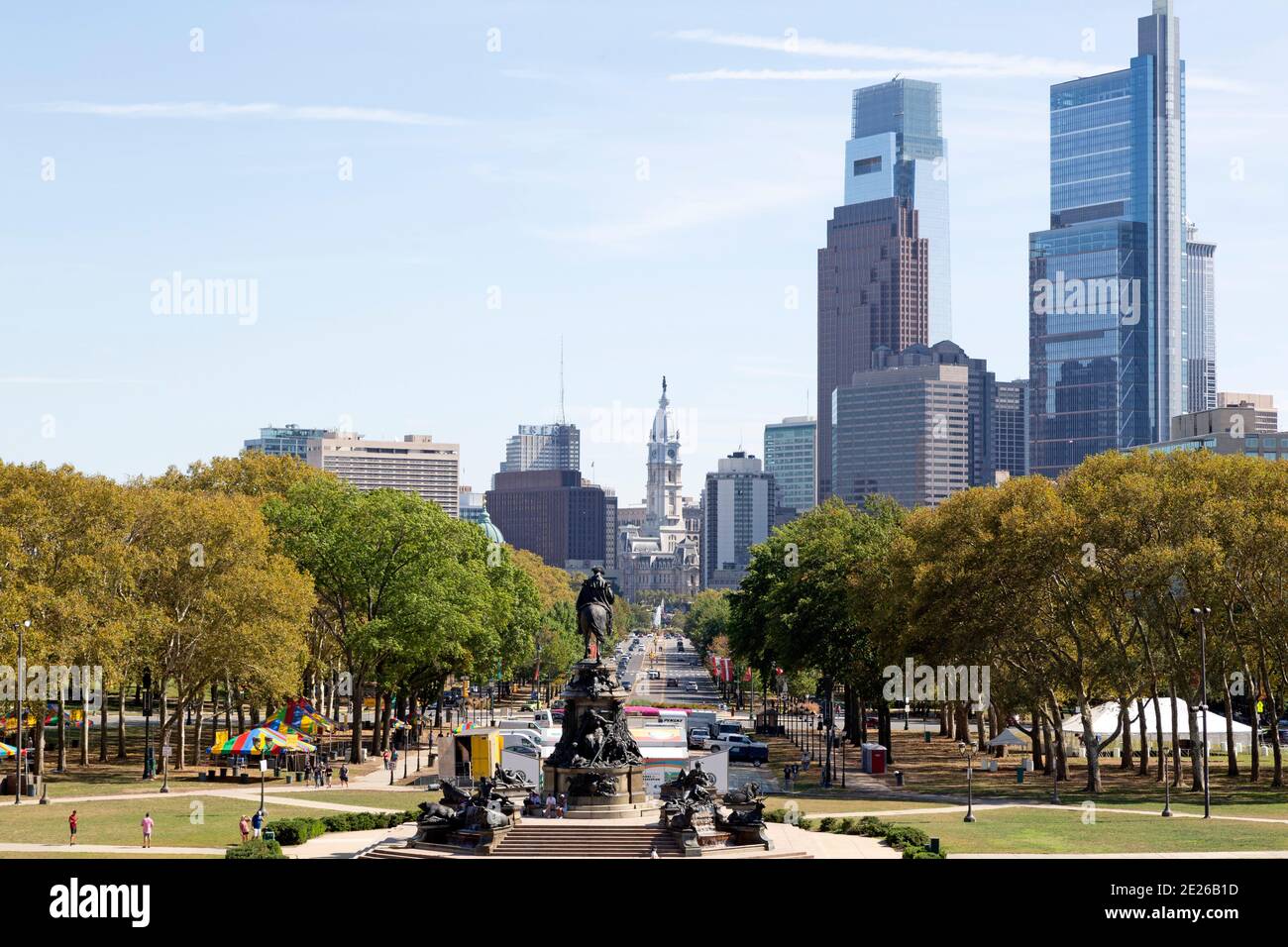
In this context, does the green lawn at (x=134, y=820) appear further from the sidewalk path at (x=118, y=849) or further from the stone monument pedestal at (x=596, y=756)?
the stone monument pedestal at (x=596, y=756)

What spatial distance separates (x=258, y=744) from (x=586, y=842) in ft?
99.4

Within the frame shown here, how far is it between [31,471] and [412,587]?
901 inches

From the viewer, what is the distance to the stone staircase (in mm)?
47875

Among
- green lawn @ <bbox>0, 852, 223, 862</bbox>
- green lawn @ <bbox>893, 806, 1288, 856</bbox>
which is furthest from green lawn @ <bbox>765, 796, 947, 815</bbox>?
green lawn @ <bbox>0, 852, 223, 862</bbox>

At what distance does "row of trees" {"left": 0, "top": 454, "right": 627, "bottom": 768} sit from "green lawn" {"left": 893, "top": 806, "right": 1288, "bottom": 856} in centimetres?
3324

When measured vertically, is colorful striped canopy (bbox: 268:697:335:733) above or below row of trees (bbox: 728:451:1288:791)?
below

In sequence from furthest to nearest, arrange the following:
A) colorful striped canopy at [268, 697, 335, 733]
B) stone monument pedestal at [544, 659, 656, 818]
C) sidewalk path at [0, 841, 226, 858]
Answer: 1. colorful striped canopy at [268, 697, 335, 733]
2. stone monument pedestal at [544, 659, 656, 818]
3. sidewalk path at [0, 841, 226, 858]

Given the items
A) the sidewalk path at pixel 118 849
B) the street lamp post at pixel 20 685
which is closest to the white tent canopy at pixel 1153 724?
the sidewalk path at pixel 118 849

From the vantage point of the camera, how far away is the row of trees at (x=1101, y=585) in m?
69.2

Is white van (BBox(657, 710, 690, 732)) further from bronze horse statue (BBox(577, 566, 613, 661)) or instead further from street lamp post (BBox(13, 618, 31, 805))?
street lamp post (BBox(13, 618, 31, 805))

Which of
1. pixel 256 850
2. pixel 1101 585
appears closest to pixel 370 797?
pixel 256 850

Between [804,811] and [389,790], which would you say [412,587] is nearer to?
[389,790]

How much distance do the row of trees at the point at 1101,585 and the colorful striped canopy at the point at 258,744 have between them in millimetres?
29381
